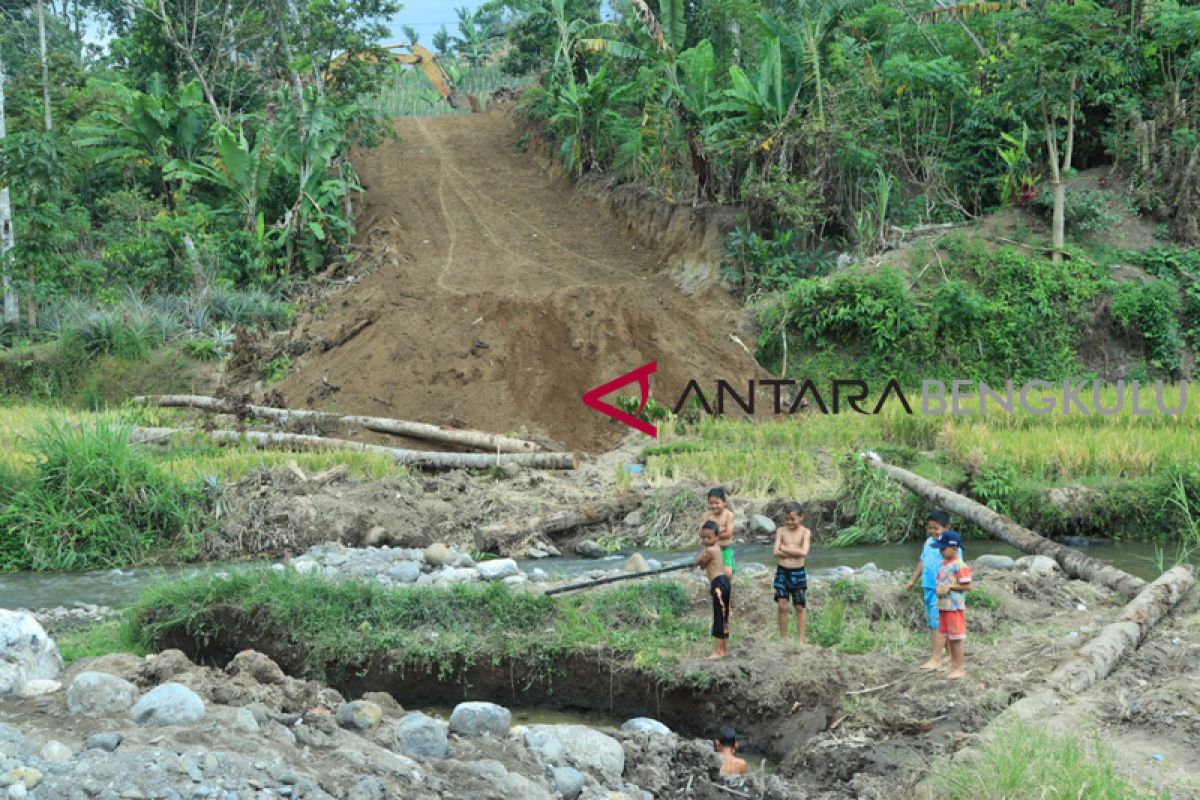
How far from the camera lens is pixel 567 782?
5.38 meters

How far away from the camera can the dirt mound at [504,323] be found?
15.9 m

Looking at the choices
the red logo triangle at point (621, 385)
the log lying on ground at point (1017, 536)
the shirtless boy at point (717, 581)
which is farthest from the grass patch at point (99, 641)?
the red logo triangle at point (621, 385)

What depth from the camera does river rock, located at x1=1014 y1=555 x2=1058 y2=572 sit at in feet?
30.1

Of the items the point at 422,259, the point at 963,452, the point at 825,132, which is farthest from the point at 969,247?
the point at 422,259

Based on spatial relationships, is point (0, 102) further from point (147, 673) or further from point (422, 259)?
point (147, 673)

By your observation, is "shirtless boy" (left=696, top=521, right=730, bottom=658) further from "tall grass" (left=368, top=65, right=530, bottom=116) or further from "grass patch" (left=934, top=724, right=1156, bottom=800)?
"tall grass" (left=368, top=65, right=530, bottom=116)

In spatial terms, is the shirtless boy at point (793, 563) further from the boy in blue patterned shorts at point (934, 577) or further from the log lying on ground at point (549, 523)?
the log lying on ground at point (549, 523)

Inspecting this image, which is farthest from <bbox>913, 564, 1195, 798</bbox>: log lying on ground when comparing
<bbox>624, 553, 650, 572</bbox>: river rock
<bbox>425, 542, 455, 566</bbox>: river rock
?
<bbox>425, 542, 455, 566</bbox>: river rock

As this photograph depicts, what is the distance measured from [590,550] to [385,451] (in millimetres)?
3529

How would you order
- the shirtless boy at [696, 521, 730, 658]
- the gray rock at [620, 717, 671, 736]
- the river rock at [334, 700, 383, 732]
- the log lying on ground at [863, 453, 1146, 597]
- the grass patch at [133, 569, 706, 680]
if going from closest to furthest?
the river rock at [334, 700, 383, 732], the gray rock at [620, 717, 671, 736], the shirtless boy at [696, 521, 730, 658], the grass patch at [133, 569, 706, 680], the log lying on ground at [863, 453, 1146, 597]

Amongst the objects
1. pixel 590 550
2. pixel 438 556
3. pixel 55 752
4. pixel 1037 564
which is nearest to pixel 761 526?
pixel 590 550

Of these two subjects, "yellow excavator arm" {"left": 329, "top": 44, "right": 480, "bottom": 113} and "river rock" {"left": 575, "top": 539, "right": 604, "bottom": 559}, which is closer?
"river rock" {"left": 575, "top": 539, "right": 604, "bottom": 559}

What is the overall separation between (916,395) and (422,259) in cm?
1091

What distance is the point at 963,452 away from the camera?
12.5 m
